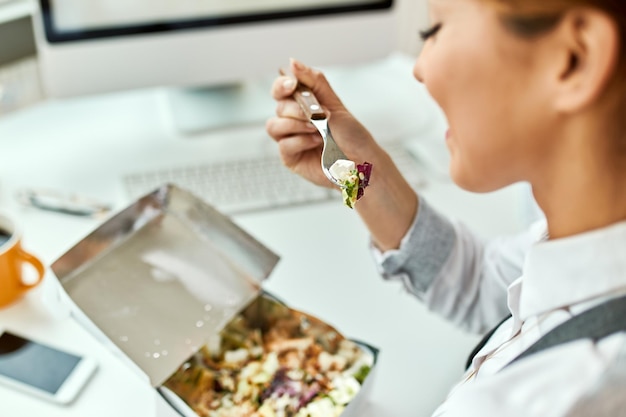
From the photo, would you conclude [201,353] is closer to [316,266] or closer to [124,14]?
[316,266]

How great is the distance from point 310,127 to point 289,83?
0.05 metres

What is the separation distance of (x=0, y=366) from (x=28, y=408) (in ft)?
0.19

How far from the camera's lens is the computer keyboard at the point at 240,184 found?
3.11 ft

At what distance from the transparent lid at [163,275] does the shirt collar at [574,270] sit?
302mm

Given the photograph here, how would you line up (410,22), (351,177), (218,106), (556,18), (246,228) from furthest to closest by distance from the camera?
(410,22) < (218,106) < (246,228) < (351,177) < (556,18)

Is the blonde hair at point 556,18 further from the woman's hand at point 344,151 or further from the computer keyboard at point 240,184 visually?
the computer keyboard at point 240,184

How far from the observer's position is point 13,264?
0.77 m

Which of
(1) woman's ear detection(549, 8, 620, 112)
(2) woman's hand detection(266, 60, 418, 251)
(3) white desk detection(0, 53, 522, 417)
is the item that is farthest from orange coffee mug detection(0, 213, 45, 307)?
(1) woman's ear detection(549, 8, 620, 112)

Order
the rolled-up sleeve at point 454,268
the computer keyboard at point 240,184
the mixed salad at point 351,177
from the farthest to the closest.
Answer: the computer keyboard at point 240,184 → the rolled-up sleeve at point 454,268 → the mixed salad at point 351,177

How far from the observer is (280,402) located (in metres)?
0.67

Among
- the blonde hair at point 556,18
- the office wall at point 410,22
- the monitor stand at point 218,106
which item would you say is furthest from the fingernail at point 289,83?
the office wall at point 410,22

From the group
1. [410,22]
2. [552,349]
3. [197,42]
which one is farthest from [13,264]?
[410,22]

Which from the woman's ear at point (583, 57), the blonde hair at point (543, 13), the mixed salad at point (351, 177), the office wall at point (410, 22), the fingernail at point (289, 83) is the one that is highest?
the blonde hair at point (543, 13)

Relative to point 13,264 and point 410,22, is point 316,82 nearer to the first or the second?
point 13,264
